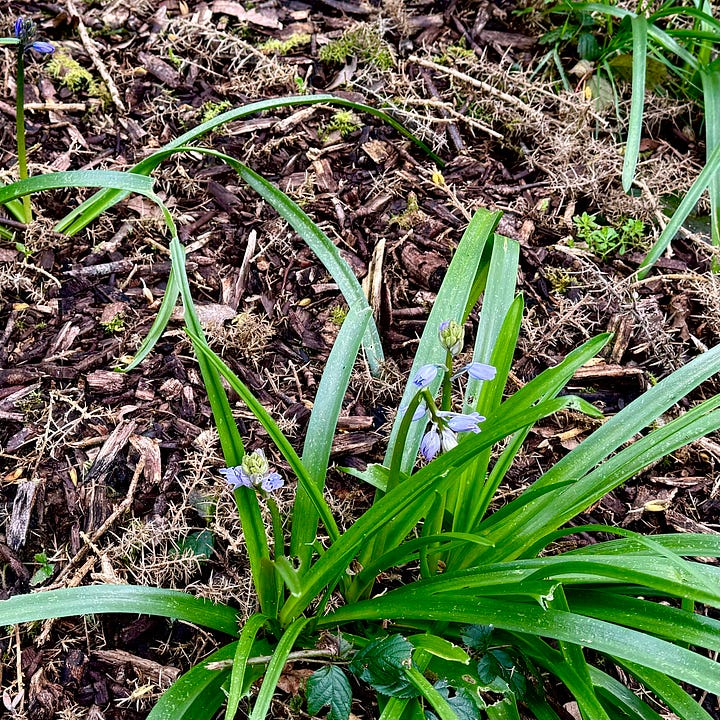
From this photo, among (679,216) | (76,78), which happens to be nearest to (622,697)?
(679,216)

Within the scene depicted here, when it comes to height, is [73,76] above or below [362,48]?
below

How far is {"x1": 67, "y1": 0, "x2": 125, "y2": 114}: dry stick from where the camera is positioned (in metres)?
2.88

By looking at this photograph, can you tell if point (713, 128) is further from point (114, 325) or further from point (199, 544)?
point (199, 544)

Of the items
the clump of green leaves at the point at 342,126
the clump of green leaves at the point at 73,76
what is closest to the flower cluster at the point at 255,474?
the clump of green leaves at the point at 342,126

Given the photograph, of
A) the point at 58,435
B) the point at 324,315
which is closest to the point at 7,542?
the point at 58,435

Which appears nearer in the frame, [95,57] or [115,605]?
[115,605]

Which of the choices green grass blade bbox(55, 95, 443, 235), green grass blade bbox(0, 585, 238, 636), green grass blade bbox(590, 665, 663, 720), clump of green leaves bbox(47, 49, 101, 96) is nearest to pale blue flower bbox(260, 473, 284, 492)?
green grass blade bbox(0, 585, 238, 636)

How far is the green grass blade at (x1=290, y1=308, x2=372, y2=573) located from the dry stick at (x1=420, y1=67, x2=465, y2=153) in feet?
4.24

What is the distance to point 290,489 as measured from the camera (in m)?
2.10

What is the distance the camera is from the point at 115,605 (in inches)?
60.0

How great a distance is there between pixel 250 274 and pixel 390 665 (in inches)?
56.1

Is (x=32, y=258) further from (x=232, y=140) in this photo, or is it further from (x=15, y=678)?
(x=15, y=678)

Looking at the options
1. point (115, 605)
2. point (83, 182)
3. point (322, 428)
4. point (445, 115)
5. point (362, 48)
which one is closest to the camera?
point (115, 605)

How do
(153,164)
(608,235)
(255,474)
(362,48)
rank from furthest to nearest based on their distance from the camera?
(362,48)
(608,235)
(153,164)
(255,474)
